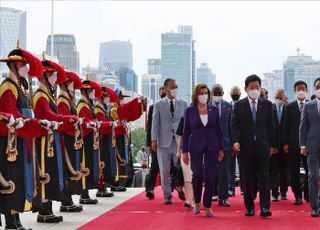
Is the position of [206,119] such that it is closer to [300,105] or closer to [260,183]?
[260,183]

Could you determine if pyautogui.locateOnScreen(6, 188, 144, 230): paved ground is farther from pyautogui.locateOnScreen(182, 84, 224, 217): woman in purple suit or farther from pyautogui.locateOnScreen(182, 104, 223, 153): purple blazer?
pyautogui.locateOnScreen(182, 104, 223, 153): purple blazer

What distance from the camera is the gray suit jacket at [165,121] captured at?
1180 cm

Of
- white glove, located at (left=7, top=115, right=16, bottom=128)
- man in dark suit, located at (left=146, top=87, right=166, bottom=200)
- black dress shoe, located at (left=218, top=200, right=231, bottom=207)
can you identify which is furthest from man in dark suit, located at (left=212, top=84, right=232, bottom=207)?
white glove, located at (left=7, top=115, right=16, bottom=128)

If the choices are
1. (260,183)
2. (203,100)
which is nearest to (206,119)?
(203,100)

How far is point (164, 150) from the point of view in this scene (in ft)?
38.7

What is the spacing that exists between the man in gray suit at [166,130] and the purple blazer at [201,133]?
71.3 inches

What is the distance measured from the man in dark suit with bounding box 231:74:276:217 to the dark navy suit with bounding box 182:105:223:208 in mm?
252

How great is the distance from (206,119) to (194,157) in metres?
0.52

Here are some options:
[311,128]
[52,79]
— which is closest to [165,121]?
[311,128]

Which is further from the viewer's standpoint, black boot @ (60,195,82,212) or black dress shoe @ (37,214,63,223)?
black boot @ (60,195,82,212)

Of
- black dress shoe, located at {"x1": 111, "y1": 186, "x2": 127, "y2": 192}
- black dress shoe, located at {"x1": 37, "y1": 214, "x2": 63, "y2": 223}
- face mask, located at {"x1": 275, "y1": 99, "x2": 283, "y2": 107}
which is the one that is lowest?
black dress shoe, located at {"x1": 111, "y1": 186, "x2": 127, "y2": 192}

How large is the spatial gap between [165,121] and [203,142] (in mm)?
2193

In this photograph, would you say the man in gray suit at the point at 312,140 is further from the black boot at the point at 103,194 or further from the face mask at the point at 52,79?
the black boot at the point at 103,194

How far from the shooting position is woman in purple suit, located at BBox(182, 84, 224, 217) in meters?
9.73
